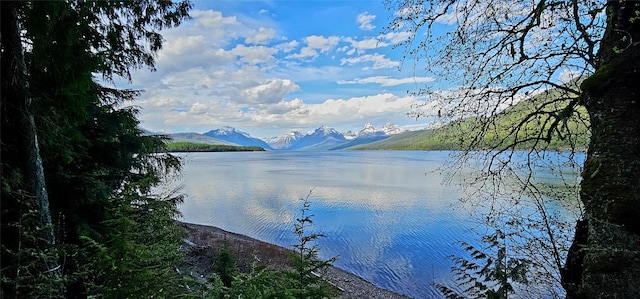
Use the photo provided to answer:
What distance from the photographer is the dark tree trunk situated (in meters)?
3.78

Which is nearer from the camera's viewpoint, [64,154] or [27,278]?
[27,278]

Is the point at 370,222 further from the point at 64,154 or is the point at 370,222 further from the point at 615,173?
the point at 615,173

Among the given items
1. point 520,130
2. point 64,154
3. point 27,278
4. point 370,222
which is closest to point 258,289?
point 27,278

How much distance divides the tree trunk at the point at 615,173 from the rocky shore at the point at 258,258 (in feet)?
26.1

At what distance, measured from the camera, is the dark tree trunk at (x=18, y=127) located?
12.4ft

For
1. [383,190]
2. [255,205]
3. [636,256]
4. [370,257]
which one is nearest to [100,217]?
[636,256]

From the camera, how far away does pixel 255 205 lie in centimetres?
3148

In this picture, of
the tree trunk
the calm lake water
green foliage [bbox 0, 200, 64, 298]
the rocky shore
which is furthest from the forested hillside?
the rocky shore

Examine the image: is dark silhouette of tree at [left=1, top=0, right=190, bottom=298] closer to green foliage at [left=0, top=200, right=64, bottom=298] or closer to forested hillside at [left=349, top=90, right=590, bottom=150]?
green foliage at [left=0, top=200, right=64, bottom=298]

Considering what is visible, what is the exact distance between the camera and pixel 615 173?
2312 millimetres

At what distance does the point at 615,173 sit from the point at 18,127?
6.40m

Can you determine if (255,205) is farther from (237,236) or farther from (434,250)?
(434,250)

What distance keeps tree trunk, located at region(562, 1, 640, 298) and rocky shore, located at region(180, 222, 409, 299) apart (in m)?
7.96

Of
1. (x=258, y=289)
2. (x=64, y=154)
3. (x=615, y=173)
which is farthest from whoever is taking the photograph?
(x=64, y=154)
